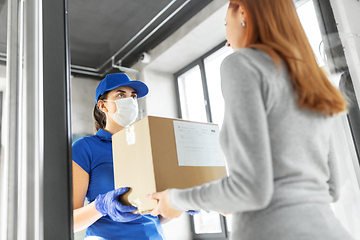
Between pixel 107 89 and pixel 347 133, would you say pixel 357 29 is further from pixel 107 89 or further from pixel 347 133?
pixel 107 89

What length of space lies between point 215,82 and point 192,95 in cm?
41

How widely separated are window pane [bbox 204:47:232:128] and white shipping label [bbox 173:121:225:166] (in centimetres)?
216

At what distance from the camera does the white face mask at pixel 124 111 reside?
1423 millimetres

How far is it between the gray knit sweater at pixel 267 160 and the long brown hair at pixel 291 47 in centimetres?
2

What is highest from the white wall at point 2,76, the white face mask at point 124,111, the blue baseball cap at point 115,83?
the blue baseball cap at point 115,83

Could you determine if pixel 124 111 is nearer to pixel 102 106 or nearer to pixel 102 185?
pixel 102 106

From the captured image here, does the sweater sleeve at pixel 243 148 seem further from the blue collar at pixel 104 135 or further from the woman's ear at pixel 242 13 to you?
the blue collar at pixel 104 135

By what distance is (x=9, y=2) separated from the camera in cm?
88

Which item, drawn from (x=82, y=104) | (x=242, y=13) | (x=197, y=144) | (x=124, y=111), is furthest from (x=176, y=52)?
(x=242, y=13)

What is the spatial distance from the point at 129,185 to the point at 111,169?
1.35 ft

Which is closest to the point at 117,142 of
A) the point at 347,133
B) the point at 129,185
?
the point at 129,185

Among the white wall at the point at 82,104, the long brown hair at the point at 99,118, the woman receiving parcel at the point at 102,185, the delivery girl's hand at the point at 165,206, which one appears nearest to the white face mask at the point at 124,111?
the woman receiving parcel at the point at 102,185

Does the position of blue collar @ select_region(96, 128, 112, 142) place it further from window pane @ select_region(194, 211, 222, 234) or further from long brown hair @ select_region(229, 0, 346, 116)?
window pane @ select_region(194, 211, 222, 234)

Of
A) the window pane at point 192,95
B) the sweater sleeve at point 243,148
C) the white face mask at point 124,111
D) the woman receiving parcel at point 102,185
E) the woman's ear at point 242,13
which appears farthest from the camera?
the window pane at point 192,95
